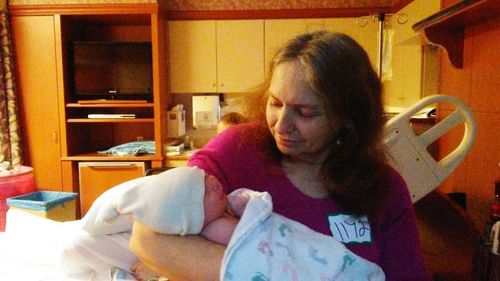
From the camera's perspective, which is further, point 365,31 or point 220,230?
point 365,31

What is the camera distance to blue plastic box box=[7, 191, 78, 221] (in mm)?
2312

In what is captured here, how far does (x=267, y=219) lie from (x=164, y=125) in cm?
275

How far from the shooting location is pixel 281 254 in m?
0.81

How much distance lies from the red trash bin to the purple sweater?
2392 millimetres

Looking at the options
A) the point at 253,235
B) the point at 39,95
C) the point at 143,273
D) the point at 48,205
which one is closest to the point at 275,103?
the point at 253,235

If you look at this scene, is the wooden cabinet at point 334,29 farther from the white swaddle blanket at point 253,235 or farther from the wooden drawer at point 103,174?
the white swaddle blanket at point 253,235

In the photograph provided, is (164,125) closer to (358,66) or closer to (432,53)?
(432,53)

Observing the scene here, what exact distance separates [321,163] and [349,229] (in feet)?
0.59

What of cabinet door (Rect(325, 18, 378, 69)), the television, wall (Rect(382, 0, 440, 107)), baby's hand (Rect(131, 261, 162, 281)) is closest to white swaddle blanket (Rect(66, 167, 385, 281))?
baby's hand (Rect(131, 261, 162, 281))

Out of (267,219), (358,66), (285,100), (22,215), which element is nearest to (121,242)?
(22,215)

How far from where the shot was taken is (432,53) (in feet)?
8.58

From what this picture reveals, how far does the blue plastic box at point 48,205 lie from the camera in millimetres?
2312

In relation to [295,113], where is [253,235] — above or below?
below

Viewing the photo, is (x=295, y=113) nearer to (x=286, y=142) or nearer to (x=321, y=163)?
(x=286, y=142)
